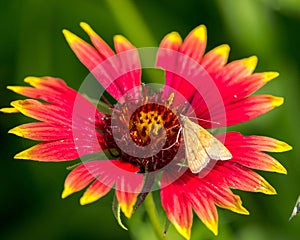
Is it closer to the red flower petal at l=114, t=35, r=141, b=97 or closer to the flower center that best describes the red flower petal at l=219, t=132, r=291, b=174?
the flower center

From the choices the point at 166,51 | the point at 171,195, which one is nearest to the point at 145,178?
the point at 171,195

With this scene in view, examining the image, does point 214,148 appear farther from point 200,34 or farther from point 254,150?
point 200,34

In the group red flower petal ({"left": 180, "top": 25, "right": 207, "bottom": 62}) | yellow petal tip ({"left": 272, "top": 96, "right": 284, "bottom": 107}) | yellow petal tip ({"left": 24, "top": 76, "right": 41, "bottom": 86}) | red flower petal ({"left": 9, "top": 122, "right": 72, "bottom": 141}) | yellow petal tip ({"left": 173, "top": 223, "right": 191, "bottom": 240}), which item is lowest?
yellow petal tip ({"left": 173, "top": 223, "right": 191, "bottom": 240})

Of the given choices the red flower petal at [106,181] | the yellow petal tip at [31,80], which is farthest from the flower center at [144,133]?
the yellow petal tip at [31,80]

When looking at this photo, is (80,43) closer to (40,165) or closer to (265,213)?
(40,165)

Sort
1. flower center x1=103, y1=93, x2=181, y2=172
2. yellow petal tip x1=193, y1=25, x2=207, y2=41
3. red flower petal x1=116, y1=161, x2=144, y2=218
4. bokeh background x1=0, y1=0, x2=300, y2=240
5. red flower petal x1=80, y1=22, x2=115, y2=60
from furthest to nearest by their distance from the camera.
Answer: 1. bokeh background x1=0, y1=0, x2=300, y2=240
2. yellow petal tip x1=193, y1=25, x2=207, y2=41
3. red flower petal x1=80, y1=22, x2=115, y2=60
4. flower center x1=103, y1=93, x2=181, y2=172
5. red flower petal x1=116, y1=161, x2=144, y2=218

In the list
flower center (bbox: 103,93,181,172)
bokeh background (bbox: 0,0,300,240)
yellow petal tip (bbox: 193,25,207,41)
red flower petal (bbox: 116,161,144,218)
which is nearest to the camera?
red flower petal (bbox: 116,161,144,218)

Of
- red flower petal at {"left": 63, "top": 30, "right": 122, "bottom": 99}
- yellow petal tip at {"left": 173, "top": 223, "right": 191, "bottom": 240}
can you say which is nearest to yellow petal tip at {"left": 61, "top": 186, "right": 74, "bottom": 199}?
yellow petal tip at {"left": 173, "top": 223, "right": 191, "bottom": 240}
